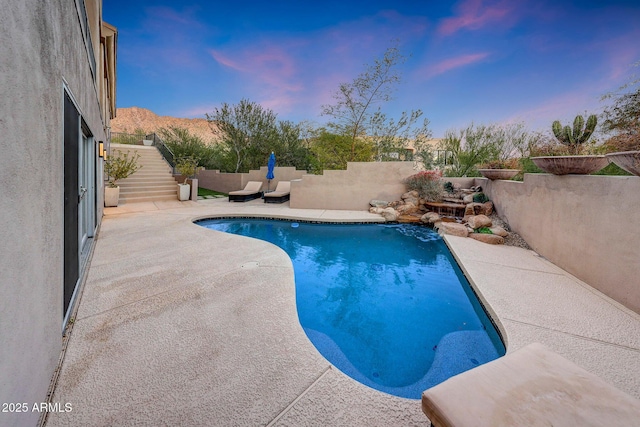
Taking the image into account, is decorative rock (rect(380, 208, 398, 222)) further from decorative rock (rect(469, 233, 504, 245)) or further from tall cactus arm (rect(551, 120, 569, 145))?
tall cactus arm (rect(551, 120, 569, 145))

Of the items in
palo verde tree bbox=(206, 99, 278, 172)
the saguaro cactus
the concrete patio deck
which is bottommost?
the concrete patio deck

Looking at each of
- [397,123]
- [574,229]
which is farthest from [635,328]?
[397,123]

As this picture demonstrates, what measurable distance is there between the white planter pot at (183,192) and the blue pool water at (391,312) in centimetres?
675

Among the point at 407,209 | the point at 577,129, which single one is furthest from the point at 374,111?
the point at 577,129

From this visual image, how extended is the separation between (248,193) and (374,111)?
7446 millimetres

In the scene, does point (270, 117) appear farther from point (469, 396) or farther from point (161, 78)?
point (161, 78)

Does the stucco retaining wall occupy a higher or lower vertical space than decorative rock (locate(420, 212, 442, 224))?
higher

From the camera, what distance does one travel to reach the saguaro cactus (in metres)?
6.24

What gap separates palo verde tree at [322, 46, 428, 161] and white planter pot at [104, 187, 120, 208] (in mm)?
9695

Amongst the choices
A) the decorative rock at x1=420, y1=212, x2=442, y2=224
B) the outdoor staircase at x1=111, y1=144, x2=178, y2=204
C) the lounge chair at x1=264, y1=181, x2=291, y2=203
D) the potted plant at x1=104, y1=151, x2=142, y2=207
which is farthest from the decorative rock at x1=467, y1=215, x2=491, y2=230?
the outdoor staircase at x1=111, y1=144, x2=178, y2=204

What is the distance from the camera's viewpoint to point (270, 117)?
53.8 feet

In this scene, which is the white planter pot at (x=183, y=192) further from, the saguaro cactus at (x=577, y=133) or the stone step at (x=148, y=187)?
the saguaro cactus at (x=577, y=133)

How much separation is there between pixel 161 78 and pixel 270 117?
21.0 metres

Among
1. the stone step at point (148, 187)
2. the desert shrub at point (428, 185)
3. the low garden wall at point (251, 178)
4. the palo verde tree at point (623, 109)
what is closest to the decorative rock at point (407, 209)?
the desert shrub at point (428, 185)
